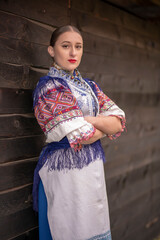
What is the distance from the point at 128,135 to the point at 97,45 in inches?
39.7

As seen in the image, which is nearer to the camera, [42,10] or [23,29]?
[23,29]

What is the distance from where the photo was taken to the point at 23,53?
1.65 metres

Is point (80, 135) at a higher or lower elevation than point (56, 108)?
lower

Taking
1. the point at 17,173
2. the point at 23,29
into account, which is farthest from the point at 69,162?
the point at 23,29

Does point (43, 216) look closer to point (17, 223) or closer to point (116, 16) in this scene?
point (17, 223)

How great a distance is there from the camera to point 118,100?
8.52ft

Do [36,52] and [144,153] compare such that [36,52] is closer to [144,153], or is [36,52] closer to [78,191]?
[78,191]

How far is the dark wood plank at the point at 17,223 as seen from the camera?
1.62 meters

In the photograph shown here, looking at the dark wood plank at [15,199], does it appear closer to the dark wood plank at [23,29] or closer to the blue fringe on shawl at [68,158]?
the blue fringe on shawl at [68,158]

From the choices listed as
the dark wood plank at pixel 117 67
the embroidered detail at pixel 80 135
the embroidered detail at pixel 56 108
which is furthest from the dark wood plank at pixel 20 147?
the dark wood plank at pixel 117 67

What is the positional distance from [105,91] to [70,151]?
108cm

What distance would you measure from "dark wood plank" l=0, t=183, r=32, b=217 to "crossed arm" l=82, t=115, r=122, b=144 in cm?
60

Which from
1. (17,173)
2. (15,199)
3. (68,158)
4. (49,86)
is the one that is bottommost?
(15,199)

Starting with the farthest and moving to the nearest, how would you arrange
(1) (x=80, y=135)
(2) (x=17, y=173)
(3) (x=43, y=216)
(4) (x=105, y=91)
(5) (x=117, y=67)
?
(5) (x=117, y=67)
(4) (x=105, y=91)
(2) (x=17, y=173)
(3) (x=43, y=216)
(1) (x=80, y=135)
